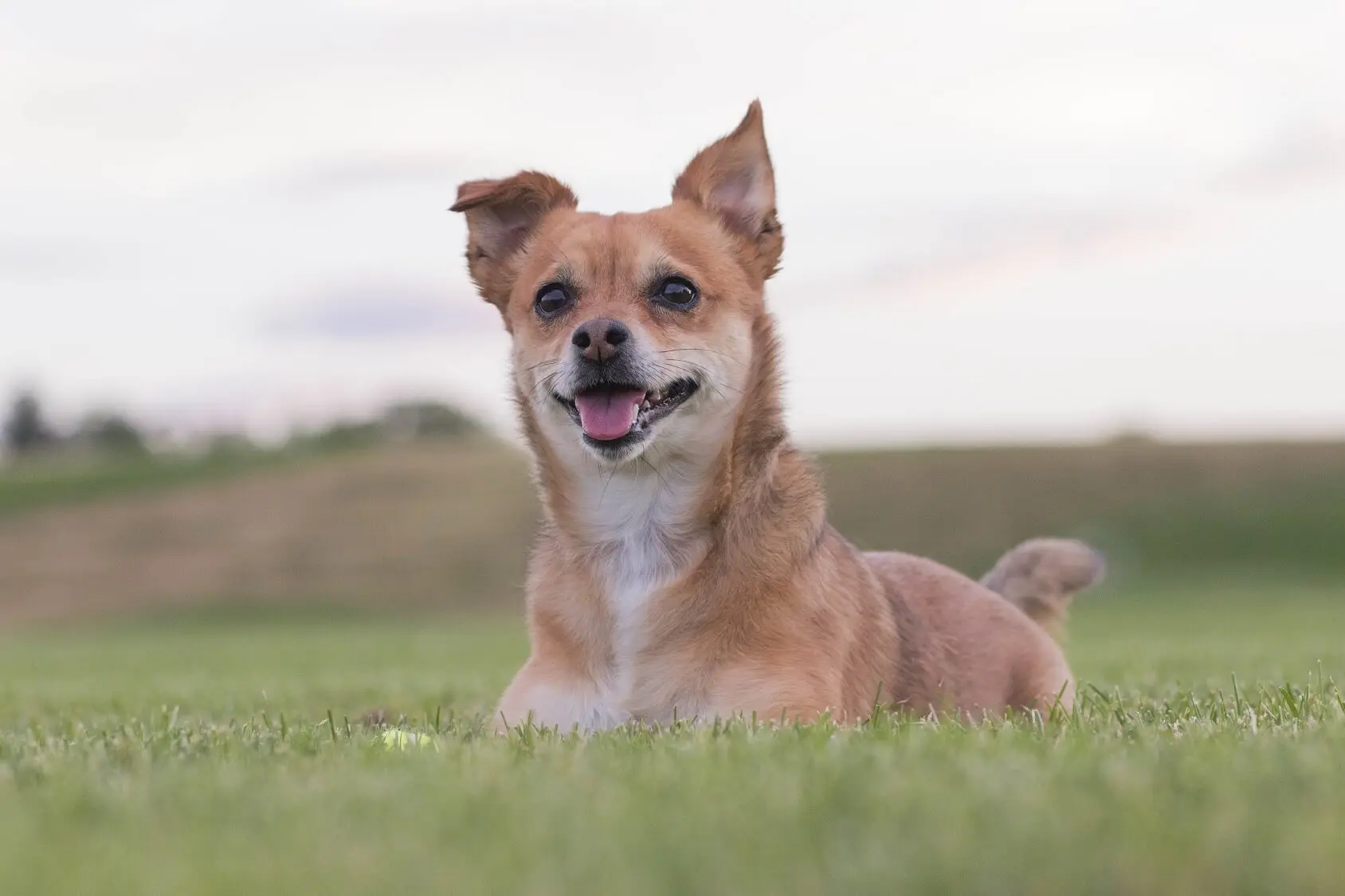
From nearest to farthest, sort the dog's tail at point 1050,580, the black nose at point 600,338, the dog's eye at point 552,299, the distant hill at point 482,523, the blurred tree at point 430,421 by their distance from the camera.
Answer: the black nose at point 600,338 → the dog's eye at point 552,299 → the dog's tail at point 1050,580 → the distant hill at point 482,523 → the blurred tree at point 430,421

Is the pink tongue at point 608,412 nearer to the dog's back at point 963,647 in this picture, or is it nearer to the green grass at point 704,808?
the green grass at point 704,808

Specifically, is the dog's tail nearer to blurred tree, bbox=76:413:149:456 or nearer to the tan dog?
the tan dog

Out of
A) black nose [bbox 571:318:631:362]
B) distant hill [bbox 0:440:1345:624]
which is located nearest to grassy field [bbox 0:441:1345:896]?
black nose [bbox 571:318:631:362]

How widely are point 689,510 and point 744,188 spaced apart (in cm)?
173

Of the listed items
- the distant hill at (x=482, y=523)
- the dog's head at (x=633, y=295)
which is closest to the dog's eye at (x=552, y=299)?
the dog's head at (x=633, y=295)

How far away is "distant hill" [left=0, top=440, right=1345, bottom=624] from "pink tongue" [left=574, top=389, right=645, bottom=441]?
119 ft

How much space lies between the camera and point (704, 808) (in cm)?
336

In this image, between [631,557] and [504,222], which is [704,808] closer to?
[631,557]

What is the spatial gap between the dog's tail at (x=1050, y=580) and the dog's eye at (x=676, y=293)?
2.85 meters

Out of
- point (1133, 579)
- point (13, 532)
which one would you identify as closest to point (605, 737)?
point (1133, 579)

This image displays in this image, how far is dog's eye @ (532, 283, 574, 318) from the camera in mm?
6316

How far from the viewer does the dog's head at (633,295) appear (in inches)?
235

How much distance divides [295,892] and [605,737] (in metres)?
2.17

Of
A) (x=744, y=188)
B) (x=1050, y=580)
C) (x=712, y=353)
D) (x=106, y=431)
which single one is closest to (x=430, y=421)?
(x=106, y=431)
